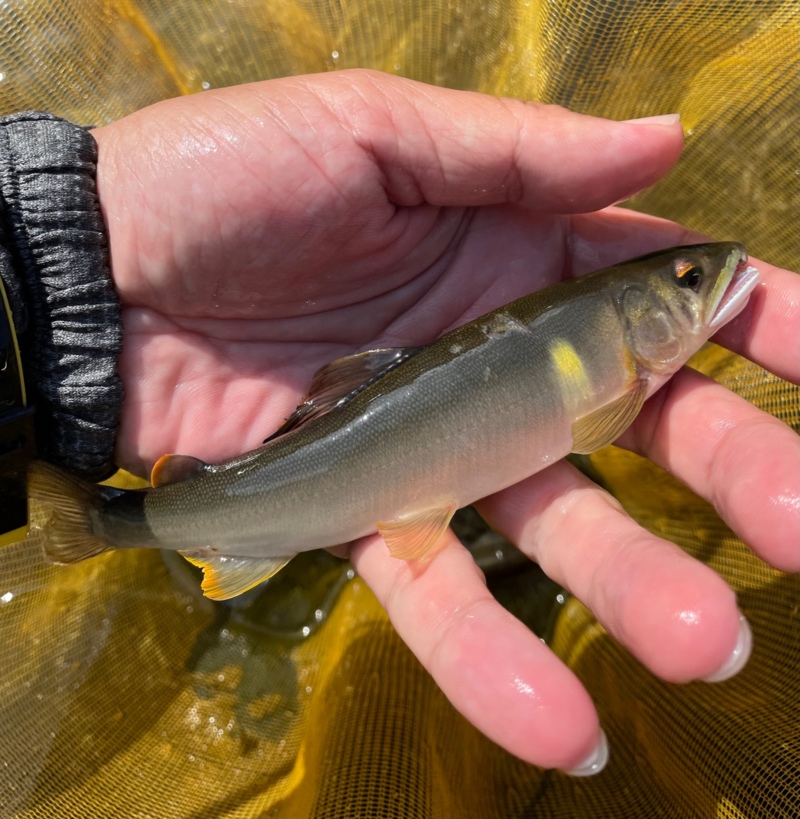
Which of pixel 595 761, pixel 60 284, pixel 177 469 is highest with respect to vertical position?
pixel 60 284

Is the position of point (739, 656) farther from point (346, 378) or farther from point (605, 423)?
point (346, 378)

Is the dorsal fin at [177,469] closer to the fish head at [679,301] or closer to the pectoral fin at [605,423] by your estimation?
the pectoral fin at [605,423]

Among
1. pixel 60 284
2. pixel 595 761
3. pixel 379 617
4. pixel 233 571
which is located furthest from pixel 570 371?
pixel 60 284

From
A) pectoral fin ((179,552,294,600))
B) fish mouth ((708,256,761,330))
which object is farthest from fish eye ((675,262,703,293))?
pectoral fin ((179,552,294,600))

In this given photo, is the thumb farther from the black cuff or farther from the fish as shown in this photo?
the black cuff

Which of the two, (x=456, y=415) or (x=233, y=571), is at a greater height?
(x=456, y=415)

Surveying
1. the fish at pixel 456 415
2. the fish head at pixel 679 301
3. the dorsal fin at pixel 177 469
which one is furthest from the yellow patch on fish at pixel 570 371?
the dorsal fin at pixel 177 469

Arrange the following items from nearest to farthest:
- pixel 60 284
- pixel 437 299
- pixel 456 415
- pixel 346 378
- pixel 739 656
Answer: pixel 739 656, pixel 456 415, pixel 346 378, pixel 60 284, pixel 437 299

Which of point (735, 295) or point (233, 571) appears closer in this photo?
point (735, 295)
